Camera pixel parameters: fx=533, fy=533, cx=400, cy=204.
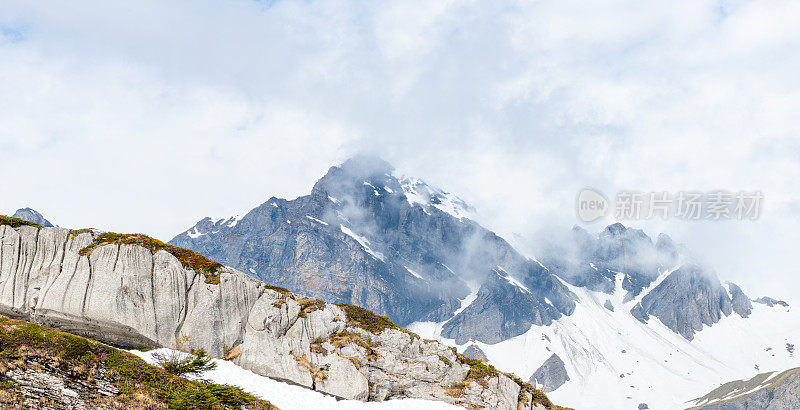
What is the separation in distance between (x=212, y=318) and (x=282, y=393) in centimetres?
939

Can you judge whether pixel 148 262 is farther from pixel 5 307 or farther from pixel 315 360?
pixel 315 360

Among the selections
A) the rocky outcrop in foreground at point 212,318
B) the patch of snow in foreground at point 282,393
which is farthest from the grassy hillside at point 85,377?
the rocky outcrop in foreground at point 212,318

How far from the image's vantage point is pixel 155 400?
32125 mm

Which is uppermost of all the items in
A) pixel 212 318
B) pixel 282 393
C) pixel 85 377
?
pixel 212 318

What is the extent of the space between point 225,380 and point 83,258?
632 inches

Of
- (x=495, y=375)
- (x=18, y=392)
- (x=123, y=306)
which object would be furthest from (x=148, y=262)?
(x=495, y=375)

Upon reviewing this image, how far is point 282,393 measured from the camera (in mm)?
43156

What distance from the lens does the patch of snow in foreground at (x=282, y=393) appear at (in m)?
42.1

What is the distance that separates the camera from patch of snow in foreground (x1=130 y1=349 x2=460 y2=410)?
42125 millimetres

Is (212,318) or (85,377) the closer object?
(85,377)

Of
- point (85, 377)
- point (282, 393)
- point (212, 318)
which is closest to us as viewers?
point (85, 377)

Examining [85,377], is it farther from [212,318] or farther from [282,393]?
[282,393]

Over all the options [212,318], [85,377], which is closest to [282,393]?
[212,318]

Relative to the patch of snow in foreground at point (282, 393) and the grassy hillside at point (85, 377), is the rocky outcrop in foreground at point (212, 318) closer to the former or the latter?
the patch of snow in foreground at point (282, 393)
